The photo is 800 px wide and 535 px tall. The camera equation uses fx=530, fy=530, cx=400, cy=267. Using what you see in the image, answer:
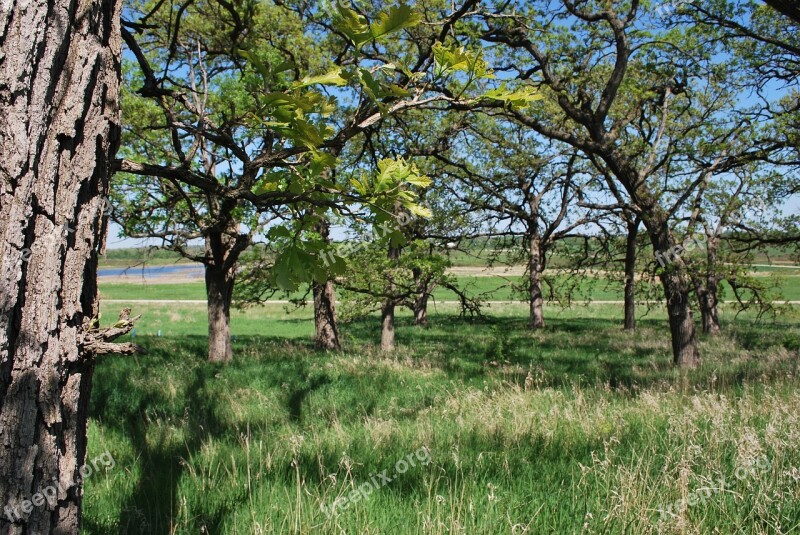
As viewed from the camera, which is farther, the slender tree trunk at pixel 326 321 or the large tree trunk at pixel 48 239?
the slender tree trunk at pixel 326 321

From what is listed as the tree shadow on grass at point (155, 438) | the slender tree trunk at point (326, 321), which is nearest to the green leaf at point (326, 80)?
the tree shadow on grass at point (155, 438)

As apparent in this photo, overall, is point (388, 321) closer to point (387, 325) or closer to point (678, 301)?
point (387, 325)

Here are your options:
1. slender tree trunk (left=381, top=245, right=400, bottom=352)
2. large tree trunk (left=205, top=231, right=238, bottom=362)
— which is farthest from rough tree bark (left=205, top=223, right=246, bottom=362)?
slender tree trunk (left=381, top=245, right=400, bottom=352)

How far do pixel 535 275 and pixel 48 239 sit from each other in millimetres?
19693

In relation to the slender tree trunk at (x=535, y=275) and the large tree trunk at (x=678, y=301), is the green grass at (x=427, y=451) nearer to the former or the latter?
the large tree trunk at (x=678, y=301)

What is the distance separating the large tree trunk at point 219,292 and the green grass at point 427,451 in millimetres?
2402

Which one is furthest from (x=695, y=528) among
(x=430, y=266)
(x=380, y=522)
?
(x=430, y=266)

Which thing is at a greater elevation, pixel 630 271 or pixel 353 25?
pixel 353 25

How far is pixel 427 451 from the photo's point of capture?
3504 millimetres

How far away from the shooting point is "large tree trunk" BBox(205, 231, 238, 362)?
10.1 metres

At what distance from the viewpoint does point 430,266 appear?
10188 mm

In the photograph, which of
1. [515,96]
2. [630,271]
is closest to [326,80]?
[515,96]

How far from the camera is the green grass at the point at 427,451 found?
2701mm

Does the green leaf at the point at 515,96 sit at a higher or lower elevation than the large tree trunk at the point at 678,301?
higher
